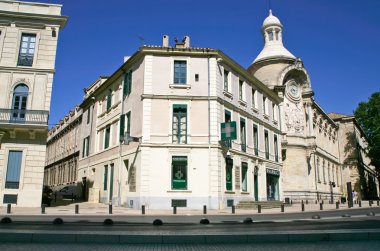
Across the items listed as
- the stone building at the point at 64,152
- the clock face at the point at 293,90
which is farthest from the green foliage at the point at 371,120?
the stone building at the point at 64,152

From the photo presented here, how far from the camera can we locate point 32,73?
2148 centimetres

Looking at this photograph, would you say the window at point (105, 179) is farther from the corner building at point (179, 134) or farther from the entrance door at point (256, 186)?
the entrance door at point (256, 186)

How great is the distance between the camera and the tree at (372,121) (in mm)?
48516

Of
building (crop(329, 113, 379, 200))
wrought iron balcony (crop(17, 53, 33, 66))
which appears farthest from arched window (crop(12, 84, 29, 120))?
building (crop(329, 113, 379, 200))

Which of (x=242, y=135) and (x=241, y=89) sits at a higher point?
(x=241, y=89)

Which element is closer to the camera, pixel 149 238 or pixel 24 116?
pixel 149 238

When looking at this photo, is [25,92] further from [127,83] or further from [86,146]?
[86,146]

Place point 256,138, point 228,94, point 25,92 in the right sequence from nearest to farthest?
point 25,92 < point 228,94 < point 256,138

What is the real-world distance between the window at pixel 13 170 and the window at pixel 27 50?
570 centimetres

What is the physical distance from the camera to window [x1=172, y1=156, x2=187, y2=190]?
21.5 m

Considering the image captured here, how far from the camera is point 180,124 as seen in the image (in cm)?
2264

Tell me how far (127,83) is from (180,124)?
229 inches

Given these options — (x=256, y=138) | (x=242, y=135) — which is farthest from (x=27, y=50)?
(x=256, y=138)

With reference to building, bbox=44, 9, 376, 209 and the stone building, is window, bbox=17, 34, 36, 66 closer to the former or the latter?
building, bbox=44, 9, 376, 209
